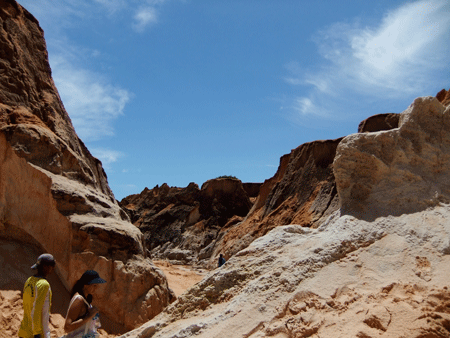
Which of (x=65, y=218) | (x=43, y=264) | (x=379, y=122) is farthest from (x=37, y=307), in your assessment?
(x=379, y=122)

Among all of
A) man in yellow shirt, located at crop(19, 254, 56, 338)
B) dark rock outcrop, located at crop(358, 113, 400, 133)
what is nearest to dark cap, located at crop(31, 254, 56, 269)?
man in yellow shirt, located at crop(19, 254, 56, 338)

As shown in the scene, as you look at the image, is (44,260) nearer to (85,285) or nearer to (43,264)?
(43,264)

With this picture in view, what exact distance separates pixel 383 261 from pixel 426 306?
557 millimetres

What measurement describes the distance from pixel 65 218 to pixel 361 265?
19.1ft

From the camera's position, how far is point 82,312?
3240mm

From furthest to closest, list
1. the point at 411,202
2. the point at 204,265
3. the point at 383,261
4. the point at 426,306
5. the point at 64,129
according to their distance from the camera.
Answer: the point at 204,265
the point at 64,129
the point at 411,202
the point at 383,261
the point at 426,306

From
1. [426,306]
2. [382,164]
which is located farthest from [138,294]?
[426,306]

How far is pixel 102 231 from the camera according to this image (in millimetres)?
7914

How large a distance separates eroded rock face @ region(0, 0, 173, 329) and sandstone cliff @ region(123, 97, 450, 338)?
12.9ft

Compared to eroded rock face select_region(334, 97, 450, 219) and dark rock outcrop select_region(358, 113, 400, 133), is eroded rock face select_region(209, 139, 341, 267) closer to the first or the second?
dark rock outcrop select_region(358, 113, 400, 133)

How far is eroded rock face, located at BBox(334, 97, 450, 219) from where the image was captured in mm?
4008

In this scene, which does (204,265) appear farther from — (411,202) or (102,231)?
(411,202)

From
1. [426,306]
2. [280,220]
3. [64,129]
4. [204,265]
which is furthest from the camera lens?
[204,265]

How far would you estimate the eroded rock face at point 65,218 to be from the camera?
25.1 ft
